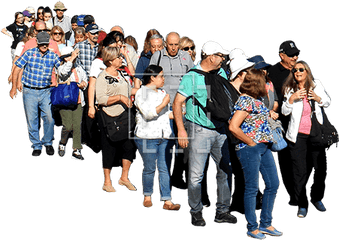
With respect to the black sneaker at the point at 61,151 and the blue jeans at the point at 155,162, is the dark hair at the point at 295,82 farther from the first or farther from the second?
the black sneaker at the point at 61,151

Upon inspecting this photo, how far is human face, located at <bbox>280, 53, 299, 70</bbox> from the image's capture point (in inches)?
421

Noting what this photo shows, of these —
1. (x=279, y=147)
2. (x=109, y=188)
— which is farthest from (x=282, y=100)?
(x=109, y=188)

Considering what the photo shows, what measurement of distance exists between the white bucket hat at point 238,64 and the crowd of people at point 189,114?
0.05 feet

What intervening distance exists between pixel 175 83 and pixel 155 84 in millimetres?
Answer: 862

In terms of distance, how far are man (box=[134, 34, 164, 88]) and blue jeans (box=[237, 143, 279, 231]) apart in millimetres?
3089

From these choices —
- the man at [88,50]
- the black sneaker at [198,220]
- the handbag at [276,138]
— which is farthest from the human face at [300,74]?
the man at [88,50]

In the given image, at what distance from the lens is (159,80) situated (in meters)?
10.1

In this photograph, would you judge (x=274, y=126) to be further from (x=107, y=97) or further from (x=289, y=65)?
(x=107, y=97)

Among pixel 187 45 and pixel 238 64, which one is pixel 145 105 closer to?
pixel 238 64

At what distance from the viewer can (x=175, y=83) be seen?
10.9 metres

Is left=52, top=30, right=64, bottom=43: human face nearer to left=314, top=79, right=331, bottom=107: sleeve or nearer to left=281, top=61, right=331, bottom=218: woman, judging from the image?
left=281, top=61, right=331, bottom=218: woman

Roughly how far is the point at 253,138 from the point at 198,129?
0.91 meters

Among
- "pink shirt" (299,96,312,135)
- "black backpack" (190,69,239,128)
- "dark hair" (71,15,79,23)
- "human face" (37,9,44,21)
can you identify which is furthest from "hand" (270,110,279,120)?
"human face" (37,9,44,21)

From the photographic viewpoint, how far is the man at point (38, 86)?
12.8 m
